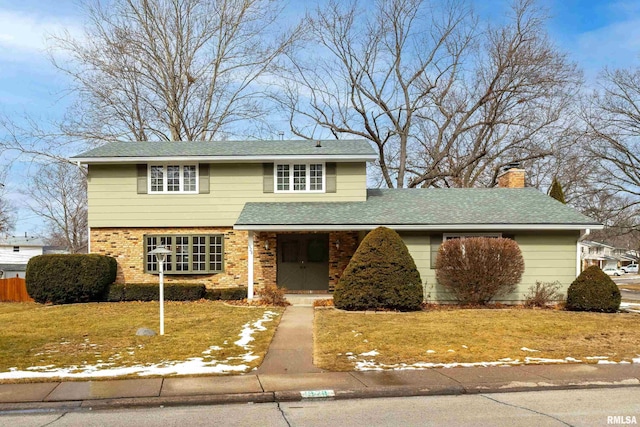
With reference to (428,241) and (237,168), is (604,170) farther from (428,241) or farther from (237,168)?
(237,168)

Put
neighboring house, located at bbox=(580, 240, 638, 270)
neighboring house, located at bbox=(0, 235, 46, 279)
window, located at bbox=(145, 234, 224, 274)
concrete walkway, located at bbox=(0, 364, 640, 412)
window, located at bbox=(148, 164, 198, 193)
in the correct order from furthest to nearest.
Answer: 1. neighboring house, located at bbox=(580, 240, 638, 270)
2. neighboring house, located at bbox=(0, 235, 46, 279)
3. window, located at bbox=(148, 164, 198, 193)
4. window, located at bbox=(145, 234, 224, 274)
5. concrete walkway, located at bbox=(0, 364, 640, 412)

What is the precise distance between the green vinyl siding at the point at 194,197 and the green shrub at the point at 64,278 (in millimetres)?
1903

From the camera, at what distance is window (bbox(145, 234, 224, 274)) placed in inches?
701

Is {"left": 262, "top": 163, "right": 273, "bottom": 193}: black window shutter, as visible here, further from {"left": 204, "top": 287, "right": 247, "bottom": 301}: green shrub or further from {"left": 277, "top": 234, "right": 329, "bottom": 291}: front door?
{"left": 204, "top": 287, "right": 247, "bottom": 301}: green shrub

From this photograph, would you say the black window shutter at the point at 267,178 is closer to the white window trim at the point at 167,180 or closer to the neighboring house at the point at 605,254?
the white window trim at the point at 167,180

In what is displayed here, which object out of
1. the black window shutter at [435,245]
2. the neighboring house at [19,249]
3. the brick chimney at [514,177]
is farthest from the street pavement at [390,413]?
the neighboring house at [19,249]

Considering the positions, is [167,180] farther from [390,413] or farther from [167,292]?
[390,413]

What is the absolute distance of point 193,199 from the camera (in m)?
18.0

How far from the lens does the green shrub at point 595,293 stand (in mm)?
14695

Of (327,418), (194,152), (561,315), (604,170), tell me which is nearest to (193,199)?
(194,152)

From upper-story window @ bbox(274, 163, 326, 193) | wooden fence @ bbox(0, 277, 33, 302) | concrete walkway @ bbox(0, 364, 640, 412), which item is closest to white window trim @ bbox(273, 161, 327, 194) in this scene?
upper-story window @ bbox(274, 163, 326, 193)

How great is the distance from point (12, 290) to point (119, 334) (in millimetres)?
13316

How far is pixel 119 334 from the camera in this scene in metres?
11.0

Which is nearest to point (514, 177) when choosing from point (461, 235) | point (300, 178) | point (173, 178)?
point (461, 235)
